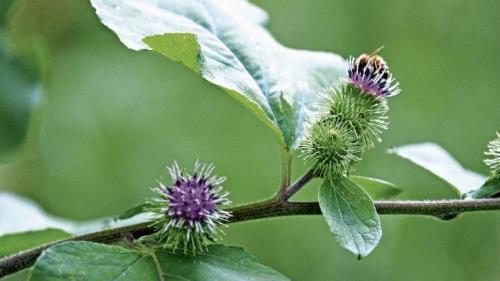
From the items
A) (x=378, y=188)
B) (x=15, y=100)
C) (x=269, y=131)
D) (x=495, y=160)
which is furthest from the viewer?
(x=269, y=131)

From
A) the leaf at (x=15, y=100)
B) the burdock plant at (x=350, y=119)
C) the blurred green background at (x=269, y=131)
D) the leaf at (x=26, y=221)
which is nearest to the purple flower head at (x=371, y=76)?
the burdock plant at (x=350, y=119)

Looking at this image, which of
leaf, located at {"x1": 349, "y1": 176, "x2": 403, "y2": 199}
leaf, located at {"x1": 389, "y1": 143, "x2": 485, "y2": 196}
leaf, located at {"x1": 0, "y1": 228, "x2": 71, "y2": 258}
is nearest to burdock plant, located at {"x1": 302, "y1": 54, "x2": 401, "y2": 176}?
leaf, located at {"x1": 349, "y1": 176, "x2": 403, "y2": 199}

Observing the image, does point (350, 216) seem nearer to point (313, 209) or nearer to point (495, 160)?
point (313, 209)

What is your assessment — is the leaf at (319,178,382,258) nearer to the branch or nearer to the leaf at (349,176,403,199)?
the branch

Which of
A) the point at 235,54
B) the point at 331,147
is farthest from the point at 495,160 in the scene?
the point at 235,54

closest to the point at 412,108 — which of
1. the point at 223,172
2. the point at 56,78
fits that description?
the point at 223,172

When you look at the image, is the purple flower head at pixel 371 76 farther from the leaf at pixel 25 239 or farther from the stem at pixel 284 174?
the leaf at pixel 25 239
